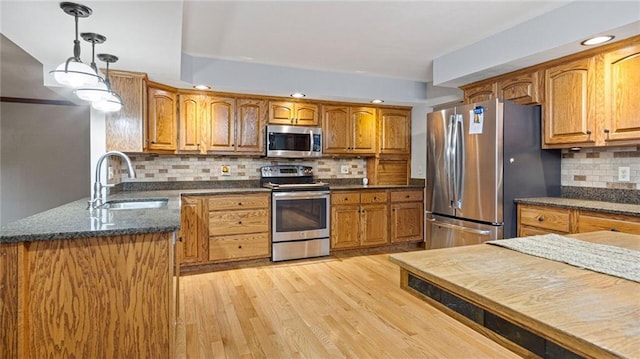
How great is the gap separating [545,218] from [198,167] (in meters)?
3.54

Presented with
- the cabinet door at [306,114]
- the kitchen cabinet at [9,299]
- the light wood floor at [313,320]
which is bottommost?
the light wood floor at [313,320]

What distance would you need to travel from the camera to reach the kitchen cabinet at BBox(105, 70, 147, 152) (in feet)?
10.6

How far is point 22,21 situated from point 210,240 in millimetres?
2343

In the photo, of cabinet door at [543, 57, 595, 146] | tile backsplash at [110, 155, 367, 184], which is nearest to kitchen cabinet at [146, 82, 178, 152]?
tile backsplash at [110, 155, 367, 184]

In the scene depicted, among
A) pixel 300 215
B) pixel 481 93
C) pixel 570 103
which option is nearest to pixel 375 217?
pixel 300 215

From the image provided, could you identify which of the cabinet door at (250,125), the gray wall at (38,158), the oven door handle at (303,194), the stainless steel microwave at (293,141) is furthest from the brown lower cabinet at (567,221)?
the gray wall at (38,158)

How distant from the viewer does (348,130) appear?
4.55m

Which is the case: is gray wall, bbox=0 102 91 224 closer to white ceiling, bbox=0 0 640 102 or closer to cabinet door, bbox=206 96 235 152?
white ceiling, bbox=0 0 640 102

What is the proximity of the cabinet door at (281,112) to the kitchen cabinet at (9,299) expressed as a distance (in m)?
2.99

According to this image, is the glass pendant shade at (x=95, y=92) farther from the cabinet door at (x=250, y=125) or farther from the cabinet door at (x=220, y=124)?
the cabinet door at (x=250, y=125)

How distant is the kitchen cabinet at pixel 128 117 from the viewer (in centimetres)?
324

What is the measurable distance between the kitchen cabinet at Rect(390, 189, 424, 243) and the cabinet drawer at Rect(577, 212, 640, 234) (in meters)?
2.20

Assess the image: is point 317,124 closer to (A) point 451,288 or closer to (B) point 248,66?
(B) point 248,66

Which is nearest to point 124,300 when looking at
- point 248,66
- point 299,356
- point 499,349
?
point 299,356
